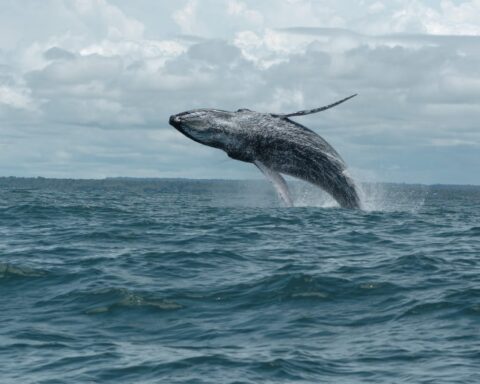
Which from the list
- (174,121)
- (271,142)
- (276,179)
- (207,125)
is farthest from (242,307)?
(276,179)

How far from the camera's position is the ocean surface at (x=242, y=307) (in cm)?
1162

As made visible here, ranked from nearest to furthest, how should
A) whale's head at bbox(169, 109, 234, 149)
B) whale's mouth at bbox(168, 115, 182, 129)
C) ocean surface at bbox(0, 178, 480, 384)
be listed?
ocean surface at bbox(0, 178, 480, 384) < whale's mouth at bbox(168, 115, 182, 129) < whale's head at bbox(169, 109, 234, 149)

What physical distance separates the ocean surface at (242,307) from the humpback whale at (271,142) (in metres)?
2.07

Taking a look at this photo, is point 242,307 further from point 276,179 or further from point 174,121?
point 276,179

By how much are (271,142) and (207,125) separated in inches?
87.3

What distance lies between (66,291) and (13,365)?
4962 mm

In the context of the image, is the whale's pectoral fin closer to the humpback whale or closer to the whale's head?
the humpback whale

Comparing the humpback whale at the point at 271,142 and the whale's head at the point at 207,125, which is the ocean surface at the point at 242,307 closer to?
the humpback whale at the point at 271,142

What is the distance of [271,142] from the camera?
2542 cm

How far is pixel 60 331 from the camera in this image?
13875 millimetres

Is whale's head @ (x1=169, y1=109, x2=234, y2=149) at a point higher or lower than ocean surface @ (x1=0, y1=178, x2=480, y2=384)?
higher

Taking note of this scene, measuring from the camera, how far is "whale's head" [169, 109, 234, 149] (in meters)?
24.2

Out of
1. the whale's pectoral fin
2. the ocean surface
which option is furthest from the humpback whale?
the ocean surface

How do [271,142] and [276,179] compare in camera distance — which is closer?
[271,142]
